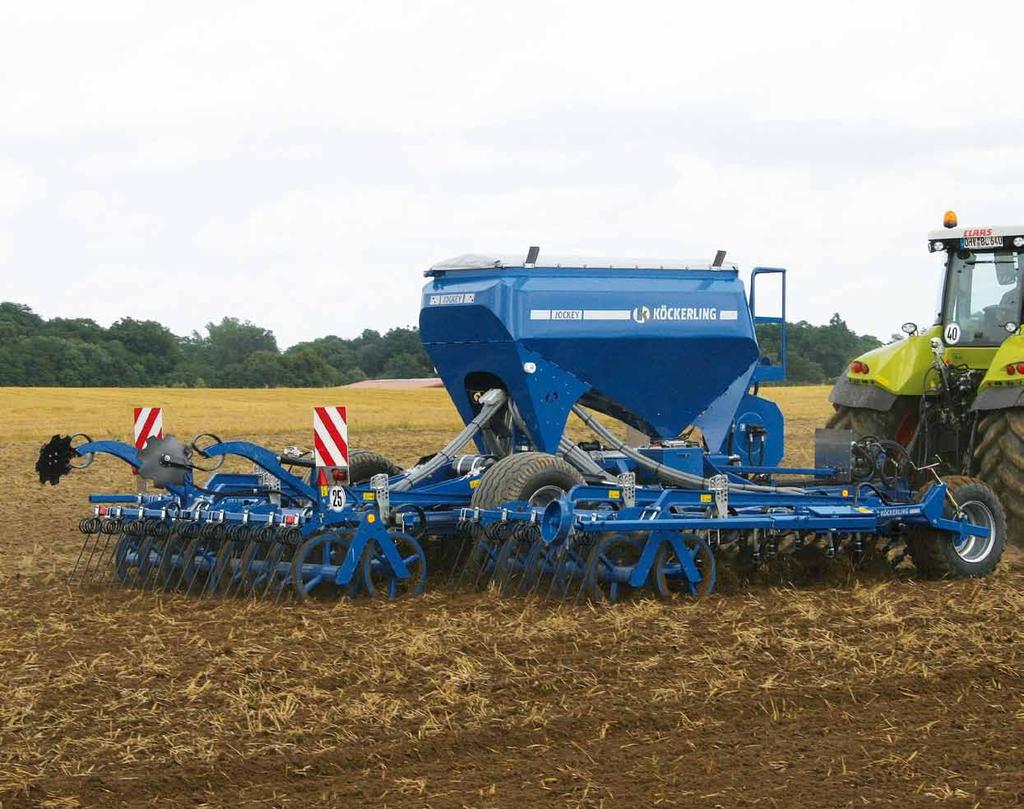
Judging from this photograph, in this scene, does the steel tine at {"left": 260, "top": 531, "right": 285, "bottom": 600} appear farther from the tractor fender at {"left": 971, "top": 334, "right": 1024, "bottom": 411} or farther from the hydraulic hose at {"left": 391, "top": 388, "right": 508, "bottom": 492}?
the tractor fender at {"left": 971, "top": 334, "right": 1024, "bottom": 411}

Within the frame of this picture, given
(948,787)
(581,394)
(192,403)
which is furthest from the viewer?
(192,403)

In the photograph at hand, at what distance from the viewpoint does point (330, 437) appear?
9.11 metres

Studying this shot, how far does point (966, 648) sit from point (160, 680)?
3.80 m

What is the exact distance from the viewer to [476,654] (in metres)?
7.25

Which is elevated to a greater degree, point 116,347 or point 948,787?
point 116,347

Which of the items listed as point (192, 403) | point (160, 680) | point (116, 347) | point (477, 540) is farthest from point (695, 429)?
point (116, 347)

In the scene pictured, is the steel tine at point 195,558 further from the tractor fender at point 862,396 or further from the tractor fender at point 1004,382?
the tractor fender at point 1004,382

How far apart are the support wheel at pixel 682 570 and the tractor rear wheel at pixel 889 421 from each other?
330 centimetres

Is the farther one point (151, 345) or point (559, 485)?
Answer: point (151, 345)

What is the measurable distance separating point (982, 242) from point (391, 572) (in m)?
5.44

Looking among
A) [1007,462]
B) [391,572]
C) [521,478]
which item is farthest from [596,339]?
[1007,462]

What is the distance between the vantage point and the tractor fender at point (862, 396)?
1186 centimetres

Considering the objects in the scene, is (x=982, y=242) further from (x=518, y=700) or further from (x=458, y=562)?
(x=518, y=700)

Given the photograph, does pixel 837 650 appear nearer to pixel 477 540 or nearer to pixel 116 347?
pixel 477 540
